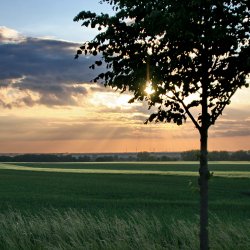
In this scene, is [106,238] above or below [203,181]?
below

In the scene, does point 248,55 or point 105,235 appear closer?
point 248,55

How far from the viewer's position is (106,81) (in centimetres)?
1191

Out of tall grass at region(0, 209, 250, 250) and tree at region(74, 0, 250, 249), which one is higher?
tree at region(74, 0, 250, 249)

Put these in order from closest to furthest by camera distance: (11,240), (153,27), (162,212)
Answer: (153,27), (11,240), (162,212)

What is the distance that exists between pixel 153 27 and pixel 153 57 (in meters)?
0.69

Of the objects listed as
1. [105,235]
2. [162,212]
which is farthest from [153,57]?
[162,212]

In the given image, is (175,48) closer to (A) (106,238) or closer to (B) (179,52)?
(B) (179,52)

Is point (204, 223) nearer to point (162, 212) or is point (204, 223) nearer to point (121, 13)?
point (121, 13)

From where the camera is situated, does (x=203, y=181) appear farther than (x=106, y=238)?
No

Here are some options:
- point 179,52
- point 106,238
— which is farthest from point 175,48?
point 106,238

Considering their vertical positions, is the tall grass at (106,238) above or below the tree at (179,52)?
below

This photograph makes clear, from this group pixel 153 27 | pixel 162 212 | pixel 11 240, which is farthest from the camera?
pixel 162 212

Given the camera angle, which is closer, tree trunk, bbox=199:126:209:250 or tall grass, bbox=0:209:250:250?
tree trunk, bbox=199:126:209:250

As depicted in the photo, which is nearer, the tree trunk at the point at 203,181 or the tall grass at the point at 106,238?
the tree trunk at the point at 203,181
